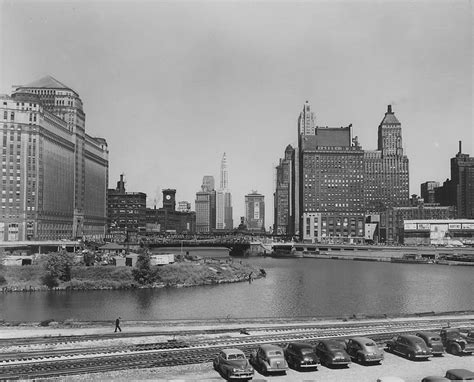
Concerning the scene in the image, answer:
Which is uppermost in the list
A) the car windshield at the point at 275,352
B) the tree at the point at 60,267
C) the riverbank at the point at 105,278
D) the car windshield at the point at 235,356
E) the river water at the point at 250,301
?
the car windshield at the point at 275,352

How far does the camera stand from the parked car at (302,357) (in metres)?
33.0

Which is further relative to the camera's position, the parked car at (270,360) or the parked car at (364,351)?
the parked car at (364,351)

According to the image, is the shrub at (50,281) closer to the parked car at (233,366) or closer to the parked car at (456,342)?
the parked car at (233,366)

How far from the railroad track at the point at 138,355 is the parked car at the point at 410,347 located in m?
3.61

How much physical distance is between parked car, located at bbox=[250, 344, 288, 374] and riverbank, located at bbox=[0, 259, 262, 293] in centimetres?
7179

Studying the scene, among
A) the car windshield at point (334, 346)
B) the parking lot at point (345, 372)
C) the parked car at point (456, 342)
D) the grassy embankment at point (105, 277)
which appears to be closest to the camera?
the parking lot at point (345, 372)

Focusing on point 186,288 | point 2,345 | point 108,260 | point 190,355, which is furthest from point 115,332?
point 108,260

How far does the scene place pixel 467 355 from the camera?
37.5 m

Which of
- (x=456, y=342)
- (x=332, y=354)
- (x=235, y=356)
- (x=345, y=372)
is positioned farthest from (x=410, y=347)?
(x=235, y=356)

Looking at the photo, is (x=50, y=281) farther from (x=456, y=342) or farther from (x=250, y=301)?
(x=456, y=342)

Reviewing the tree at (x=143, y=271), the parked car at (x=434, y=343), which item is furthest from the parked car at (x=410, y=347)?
the tree at (x=143, y=271)

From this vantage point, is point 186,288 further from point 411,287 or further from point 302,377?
point 302,377

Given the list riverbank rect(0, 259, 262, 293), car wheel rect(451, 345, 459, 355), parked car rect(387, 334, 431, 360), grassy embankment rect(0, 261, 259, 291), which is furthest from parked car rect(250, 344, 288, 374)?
grassy embankment rect(0, 261, 259, 291)

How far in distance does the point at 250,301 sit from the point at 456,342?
1942 inches
